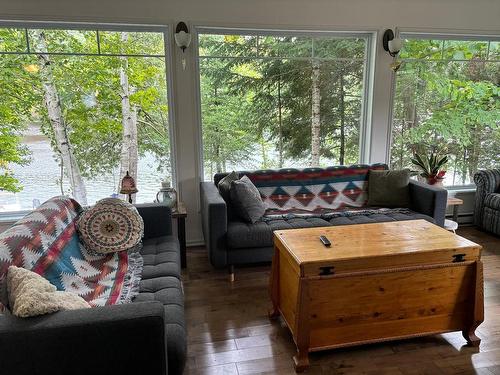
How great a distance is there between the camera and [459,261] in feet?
6.95

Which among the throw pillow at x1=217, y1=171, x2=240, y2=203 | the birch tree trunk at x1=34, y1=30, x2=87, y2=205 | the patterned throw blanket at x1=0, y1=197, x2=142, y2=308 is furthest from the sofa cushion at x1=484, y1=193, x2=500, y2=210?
the birch tree trunk at x1=34, y1=30, x2=87, y2=205

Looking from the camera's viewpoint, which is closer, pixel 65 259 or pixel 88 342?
pixel 88 342

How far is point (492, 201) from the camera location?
159 inches

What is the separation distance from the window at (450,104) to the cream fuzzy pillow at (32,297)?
382 centimetres

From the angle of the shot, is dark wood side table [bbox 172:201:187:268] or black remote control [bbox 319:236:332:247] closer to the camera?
black remote control [bbox 319:236:332:247]

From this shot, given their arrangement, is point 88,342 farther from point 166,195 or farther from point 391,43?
point 391,43

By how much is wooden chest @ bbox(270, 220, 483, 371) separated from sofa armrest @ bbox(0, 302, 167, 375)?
849mm

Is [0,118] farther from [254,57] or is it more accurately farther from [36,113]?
[254,57]

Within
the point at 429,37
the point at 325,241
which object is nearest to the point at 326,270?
the point at 325,241

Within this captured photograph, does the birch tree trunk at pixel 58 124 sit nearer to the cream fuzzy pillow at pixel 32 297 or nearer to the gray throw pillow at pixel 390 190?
the cream fuzzy pillow at pixel 32 297

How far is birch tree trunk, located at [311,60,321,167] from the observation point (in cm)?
399

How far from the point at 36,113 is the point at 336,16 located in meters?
3.03

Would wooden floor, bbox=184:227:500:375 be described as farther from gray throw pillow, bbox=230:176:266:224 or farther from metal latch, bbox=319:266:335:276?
gray throw pillow, bbox=230:176:266:224

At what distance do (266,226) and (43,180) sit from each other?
2.21 metres
